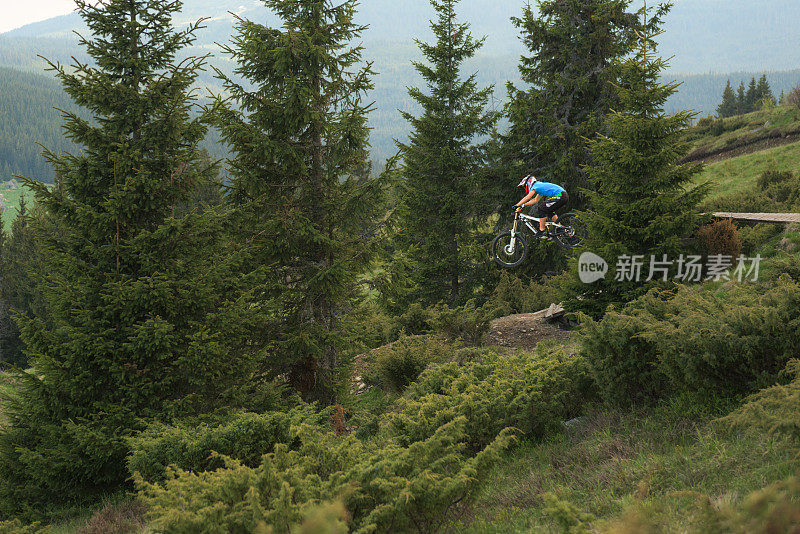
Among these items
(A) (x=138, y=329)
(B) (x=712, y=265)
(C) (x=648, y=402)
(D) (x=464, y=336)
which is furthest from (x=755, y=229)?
(A) (x=138, y=329)

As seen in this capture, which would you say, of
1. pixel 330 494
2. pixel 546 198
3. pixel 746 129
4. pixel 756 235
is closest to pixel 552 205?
pixel 546 198

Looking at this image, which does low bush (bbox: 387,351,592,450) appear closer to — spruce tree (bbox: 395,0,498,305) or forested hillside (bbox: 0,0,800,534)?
forested hillside (bbox: 0,0,800,534)

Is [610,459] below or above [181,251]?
below

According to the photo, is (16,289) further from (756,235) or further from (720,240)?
(756,235)

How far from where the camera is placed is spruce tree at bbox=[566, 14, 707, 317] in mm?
11344

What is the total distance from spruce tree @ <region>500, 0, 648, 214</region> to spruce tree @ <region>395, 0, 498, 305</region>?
1629 millimetres

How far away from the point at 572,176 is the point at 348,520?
19.0 metres

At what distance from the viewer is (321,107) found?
1120 centimetres

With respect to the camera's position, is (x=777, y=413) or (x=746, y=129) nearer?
(x=777, y=413)

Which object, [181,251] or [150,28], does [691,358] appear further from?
[150,28]

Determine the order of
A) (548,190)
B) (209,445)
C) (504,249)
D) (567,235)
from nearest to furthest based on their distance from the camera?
(209,445), (548,190), (567,235), (504,249)

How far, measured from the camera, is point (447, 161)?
69.7 ft

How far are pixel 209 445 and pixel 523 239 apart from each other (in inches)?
453

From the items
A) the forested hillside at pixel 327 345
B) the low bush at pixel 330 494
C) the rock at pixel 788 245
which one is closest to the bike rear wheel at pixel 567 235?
the forested hillside at pixel 327 345
